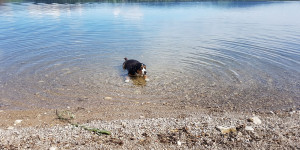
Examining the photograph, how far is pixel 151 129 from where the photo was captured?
6719mm

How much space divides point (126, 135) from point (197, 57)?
9.89m

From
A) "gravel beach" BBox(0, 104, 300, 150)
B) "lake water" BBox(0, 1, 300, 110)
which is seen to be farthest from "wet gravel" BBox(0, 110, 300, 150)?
"lake water" BBox(0, 1, 300, 110)

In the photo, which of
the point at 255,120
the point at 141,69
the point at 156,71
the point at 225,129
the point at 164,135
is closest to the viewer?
the point at 164,135

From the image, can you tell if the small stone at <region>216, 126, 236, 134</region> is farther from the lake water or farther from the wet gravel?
the lake water

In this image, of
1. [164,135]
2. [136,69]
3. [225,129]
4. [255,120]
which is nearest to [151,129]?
[164,135]

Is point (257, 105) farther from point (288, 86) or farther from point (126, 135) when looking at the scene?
point (126, 135)

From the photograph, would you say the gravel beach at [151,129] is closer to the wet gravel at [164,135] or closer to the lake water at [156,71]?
the wet gravel at [164,135]

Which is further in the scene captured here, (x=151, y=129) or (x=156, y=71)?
(x=156, y=71)

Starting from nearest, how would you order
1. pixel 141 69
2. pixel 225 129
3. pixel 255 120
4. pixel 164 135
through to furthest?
pixel 164 135
pixel 225 129
pixel 255 120
pixel 141 69

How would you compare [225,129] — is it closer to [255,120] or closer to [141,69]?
[255,120]

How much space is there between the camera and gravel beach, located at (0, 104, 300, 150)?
19.5 ft

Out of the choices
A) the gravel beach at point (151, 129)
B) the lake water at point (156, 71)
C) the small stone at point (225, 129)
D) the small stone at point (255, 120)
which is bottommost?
the gravel beach at point (151, 129)

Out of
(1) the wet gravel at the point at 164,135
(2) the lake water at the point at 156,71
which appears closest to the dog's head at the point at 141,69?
(2) the lake water at the point at 156,71

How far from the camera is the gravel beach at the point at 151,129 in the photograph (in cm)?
596
